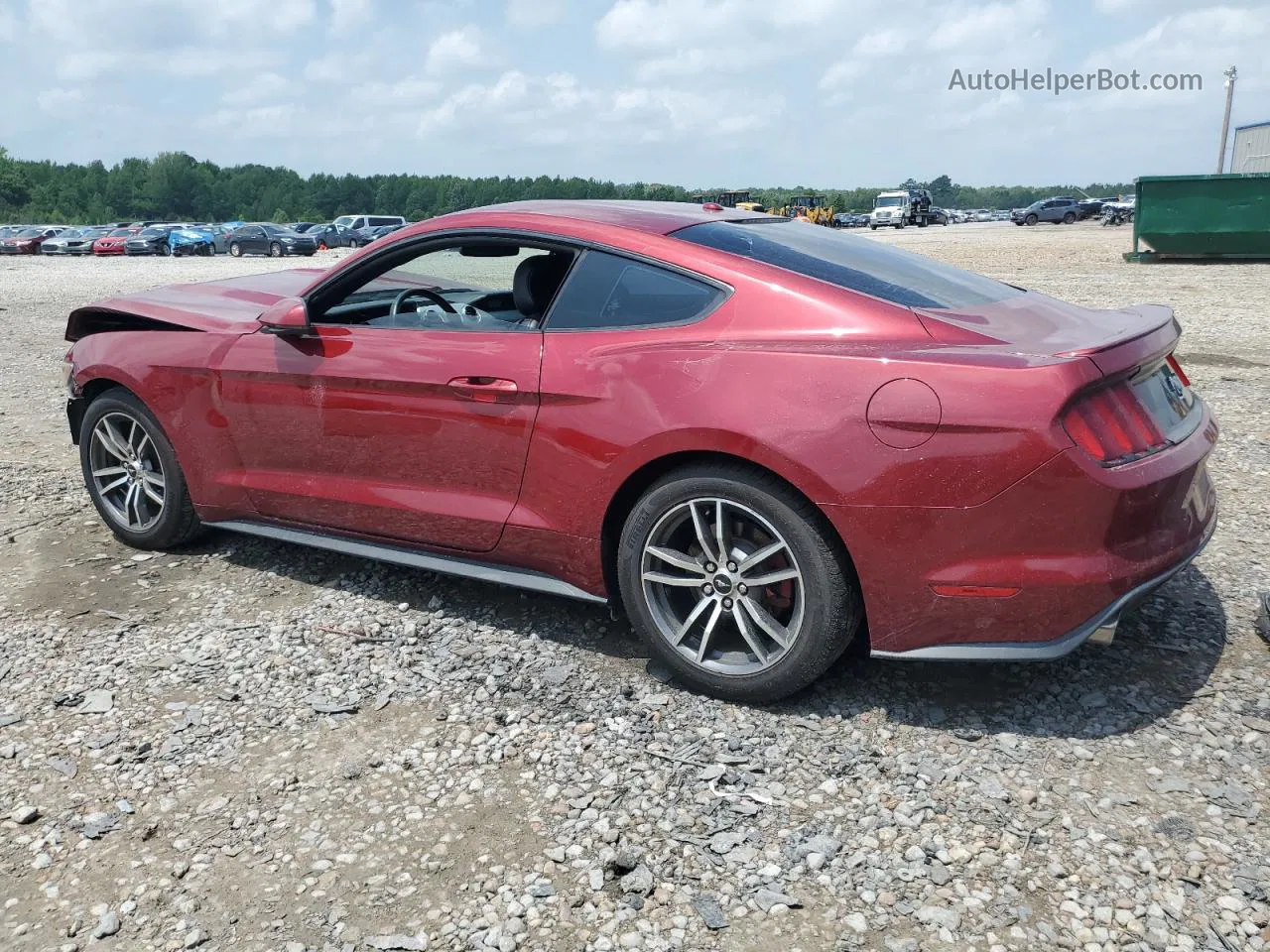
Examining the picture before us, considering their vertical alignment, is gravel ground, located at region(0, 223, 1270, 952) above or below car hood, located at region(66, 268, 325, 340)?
below

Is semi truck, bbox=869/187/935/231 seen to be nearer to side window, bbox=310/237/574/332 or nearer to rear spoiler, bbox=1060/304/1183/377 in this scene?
side window, bbox=310/237/574/332

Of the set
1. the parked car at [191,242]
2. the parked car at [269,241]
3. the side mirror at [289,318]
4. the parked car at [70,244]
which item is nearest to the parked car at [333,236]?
the parked car at [269,241]

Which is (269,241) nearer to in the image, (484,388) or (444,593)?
(444,593)

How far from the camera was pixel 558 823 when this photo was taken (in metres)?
2.87

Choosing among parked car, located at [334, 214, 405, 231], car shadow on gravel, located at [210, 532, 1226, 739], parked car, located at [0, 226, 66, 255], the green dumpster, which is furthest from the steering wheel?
parked car, located at [0, 226, 66, 255]

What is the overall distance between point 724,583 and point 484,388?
1108 mm

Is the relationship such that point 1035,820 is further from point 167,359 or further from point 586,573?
point 167,359

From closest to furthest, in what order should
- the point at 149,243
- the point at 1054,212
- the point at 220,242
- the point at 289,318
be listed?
the point at 289,318 < the point at 220,242 < the point at 149,243 < the point at 1054,212

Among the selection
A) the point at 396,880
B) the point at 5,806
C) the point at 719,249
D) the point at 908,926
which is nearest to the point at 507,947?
the point at 396,880

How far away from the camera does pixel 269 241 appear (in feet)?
140

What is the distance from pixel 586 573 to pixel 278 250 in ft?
140

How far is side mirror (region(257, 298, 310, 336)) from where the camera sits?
163 inches

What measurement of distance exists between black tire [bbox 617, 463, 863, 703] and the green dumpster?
2186 cm

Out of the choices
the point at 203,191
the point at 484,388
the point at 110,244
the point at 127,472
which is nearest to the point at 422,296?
the point at 484,388
